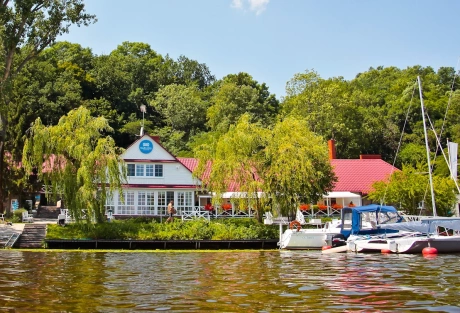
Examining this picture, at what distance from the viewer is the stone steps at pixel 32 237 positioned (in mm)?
32969

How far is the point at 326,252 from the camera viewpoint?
96.7ft

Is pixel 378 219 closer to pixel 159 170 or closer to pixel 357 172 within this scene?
pixel 357 172

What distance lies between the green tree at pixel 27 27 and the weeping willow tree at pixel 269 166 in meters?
12.9

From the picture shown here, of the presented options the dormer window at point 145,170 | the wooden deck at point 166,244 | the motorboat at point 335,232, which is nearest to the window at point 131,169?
the dormer window at point 145,170

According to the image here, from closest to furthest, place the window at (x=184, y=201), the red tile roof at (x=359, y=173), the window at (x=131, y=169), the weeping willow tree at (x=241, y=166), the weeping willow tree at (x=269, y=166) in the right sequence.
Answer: the weeping willow tree at (x=269, y=166) < the weeping willow tree at (x=241, y=166) < the window at (x=131, y=169) < the window at (x=184, y=201) < the red tile roof at (x=359, y=173)

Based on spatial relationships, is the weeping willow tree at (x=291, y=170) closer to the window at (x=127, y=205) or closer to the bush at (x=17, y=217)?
the window at (x=127, y=205)

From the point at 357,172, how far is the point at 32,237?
97.3ft

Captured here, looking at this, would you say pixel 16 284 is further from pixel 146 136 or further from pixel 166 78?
pixel 166 78

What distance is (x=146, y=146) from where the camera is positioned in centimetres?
4384

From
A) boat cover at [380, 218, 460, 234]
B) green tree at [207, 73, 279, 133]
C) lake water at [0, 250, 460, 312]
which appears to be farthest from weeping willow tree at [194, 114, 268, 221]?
green tree at [207, 73, 279, 133]

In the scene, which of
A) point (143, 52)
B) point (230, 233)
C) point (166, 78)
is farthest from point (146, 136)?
point (143, 52)

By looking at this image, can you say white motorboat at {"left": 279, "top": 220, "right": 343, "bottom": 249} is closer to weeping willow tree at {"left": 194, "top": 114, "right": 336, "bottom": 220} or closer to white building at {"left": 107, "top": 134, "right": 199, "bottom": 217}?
weeping willow tree at {"left": 194, "top": 114, "right": 336, "bottom": 220}

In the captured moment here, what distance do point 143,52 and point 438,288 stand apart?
298ft

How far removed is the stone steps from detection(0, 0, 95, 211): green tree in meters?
8.03
